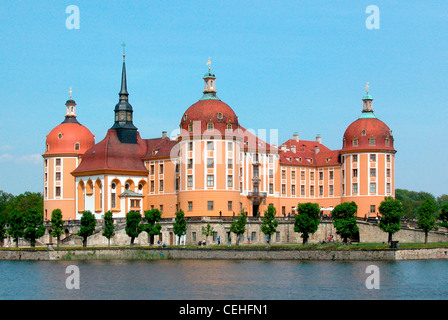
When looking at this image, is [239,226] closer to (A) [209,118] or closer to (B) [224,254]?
(B) [224,254]

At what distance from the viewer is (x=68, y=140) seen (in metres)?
115

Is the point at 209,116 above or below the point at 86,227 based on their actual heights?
above

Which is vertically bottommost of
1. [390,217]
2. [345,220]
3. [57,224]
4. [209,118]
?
[57,224]

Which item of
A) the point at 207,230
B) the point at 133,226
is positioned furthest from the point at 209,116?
the point at 133,226

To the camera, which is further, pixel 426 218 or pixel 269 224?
pixel 269 224

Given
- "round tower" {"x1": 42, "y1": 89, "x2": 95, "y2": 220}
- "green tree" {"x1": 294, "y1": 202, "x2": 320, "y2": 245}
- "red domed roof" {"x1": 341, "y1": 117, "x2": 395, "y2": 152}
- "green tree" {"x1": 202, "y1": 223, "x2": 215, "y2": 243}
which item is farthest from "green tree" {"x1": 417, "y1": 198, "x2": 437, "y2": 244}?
"round tower" {"x1": 42, "y1": 89, "x2": 95, "y2": 220}

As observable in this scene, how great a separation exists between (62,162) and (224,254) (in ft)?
123

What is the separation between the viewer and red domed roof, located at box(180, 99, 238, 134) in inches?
4001

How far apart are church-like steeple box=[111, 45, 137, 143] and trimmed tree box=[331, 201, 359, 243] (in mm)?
32295

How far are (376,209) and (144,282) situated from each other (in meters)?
50.8

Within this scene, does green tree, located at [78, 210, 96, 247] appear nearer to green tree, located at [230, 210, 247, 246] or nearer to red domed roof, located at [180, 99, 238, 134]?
green tree, located at [230, 210, 247, 246]

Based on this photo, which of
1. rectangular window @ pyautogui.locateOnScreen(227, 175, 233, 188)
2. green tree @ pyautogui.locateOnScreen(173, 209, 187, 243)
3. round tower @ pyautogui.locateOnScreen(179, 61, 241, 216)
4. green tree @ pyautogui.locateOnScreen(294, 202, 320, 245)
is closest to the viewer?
green tree @ pyautogui.locateOnScreen(294, 202, 320, 245)

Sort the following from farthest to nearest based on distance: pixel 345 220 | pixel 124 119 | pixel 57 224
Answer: pixel 124 119
pixel 57 224
pixel 345 220
